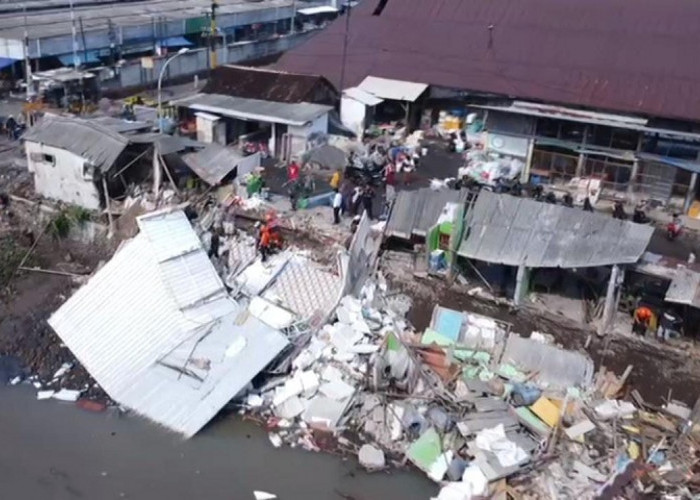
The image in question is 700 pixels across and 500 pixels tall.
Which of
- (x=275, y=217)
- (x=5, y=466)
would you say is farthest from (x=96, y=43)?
(x=5, y=466)

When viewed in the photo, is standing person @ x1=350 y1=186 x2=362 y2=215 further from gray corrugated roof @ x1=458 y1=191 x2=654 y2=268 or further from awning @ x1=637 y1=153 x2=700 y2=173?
awning @ x1=637 y1=153 x2=700 y2=173

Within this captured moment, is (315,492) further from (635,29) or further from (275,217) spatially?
(635,29)

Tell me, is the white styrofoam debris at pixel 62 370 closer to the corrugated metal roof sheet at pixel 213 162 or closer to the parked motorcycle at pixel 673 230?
the corrugated metal roof sheet at pixel 213 162

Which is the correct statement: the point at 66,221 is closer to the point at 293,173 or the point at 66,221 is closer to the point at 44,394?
the point at 44,394

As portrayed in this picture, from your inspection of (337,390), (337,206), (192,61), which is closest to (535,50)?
(337,206)

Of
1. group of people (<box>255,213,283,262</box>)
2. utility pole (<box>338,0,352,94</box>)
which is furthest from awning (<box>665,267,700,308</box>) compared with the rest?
utility pole (<box>338,0,352,94</box>)

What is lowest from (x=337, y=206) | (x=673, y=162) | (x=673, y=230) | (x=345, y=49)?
(x=673, y=230)
